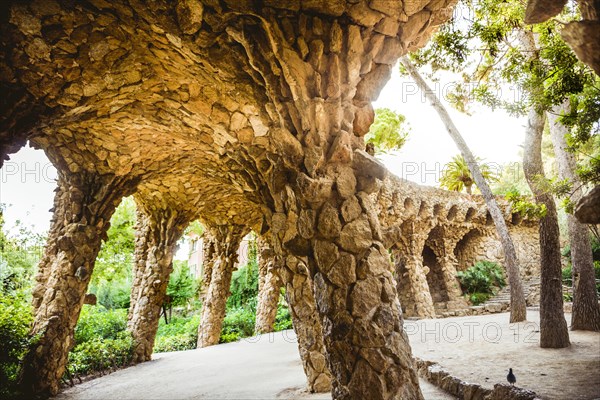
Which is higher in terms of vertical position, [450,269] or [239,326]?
[450,269]

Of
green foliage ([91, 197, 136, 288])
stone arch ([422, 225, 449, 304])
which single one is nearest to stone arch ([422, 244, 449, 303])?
stone arch ([422, 225, 449, 304])

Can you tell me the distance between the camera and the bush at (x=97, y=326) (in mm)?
8336

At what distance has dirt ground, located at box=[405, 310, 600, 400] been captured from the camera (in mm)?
3703

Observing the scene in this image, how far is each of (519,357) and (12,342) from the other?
715 centimetres

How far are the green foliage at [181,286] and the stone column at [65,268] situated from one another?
1154 centimetres

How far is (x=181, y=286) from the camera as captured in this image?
17.1 meters

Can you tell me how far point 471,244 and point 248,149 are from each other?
1464cm

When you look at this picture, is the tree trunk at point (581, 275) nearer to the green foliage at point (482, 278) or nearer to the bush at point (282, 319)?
the green foliage at point (482, 278)

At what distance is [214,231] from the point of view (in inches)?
434

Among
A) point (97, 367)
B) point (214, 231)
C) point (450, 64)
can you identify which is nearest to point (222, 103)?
point (450, 64)

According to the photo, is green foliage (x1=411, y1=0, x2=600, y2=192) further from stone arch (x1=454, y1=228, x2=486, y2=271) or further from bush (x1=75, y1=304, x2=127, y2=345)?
stone arch (x1=454, y1=228, x2=486, y2=271)

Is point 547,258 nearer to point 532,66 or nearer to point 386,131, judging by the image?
point 532,66

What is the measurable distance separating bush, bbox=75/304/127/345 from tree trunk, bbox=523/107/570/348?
839 centimetres

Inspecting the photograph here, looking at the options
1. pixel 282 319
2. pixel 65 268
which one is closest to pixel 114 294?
pixel 282 319
